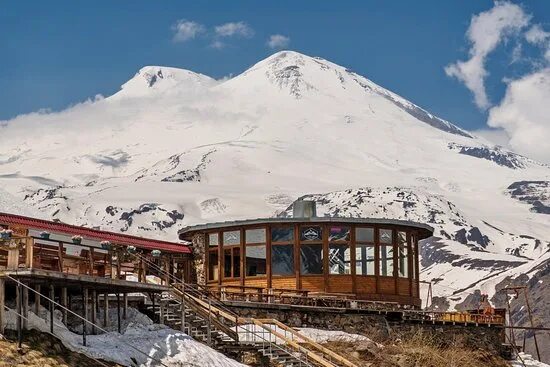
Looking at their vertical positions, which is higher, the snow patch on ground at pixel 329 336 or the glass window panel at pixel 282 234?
the glass window panel at pixel 282 234

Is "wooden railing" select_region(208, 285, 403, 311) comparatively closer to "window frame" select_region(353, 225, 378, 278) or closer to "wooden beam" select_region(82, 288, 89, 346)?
"window frame" select_region(353, 225, 378, 278)

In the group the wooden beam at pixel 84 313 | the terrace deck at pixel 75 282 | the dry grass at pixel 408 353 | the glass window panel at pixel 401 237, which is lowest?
the dry grass at pixel 408 353

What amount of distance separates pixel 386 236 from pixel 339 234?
7.39 ft

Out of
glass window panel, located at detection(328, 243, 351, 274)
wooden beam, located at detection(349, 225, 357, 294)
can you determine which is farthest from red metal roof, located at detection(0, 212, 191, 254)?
wooden beam, located at detection(349, 225, 357, 294)

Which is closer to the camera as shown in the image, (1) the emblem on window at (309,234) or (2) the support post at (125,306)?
(2) the support post at (125,306)

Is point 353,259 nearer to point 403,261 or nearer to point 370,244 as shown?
point 370,244

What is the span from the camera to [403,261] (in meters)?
48.3

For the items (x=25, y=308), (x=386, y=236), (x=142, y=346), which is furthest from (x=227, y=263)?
(x=25, y=308)

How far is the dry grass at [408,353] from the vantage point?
130ft

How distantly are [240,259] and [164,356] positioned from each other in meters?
14.9

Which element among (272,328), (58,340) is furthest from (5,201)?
(58,340)

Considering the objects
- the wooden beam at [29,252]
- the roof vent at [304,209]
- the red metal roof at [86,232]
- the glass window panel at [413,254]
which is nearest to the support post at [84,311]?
the wooden beam at [29,252]

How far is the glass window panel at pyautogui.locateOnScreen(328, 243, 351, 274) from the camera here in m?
46.4

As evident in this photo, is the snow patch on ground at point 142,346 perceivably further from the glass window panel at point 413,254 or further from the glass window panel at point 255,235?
the glass window panel at point 413,254
